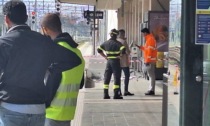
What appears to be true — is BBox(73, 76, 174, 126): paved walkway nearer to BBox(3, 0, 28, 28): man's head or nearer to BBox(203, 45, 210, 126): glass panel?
BBox(203, 45, 210, 126): glass panel

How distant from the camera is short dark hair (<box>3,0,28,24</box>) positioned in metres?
3.67

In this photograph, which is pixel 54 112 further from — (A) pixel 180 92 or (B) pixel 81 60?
(A) pixel 180 92

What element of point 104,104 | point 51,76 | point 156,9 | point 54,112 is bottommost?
point 104,104

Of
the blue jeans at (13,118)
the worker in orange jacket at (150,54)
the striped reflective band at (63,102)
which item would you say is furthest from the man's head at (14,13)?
the worker in orange jacket at (150,54)

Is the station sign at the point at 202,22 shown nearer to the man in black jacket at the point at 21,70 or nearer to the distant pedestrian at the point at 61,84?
the distant pedestrian at the point at 61,84

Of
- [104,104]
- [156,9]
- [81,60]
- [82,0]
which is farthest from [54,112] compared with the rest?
[82,0]

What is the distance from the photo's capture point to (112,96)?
40.7ft

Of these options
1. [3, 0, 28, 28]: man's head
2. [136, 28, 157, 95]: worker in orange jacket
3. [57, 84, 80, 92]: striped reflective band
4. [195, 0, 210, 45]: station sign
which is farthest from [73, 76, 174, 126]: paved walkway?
[3, 0, 28, 28]: man's head

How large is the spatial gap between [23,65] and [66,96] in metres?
0.70

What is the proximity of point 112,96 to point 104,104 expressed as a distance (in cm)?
142

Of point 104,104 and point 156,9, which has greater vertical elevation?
point 156,9

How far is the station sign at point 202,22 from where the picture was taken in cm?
429

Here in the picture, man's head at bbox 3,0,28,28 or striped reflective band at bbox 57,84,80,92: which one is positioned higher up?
man's head at bbox 3,0,28,28

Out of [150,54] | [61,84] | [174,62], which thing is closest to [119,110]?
[150,54]
